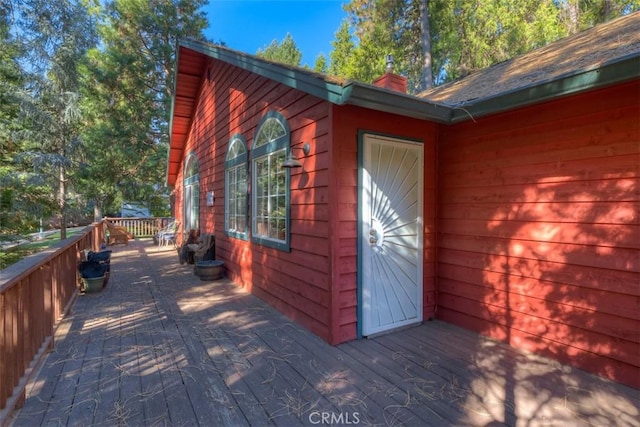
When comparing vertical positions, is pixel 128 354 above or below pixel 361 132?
below

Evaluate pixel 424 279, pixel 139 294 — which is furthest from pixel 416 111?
pixel 139 294

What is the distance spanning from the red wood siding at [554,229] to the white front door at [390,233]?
1.41 ft

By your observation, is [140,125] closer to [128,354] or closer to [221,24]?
[221,24]

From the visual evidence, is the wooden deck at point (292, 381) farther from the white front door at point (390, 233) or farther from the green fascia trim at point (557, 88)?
the green fascia trim at point (557, 88)

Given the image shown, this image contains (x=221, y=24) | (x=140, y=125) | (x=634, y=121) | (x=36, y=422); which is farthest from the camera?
(x=221, y=24)

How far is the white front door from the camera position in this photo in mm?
3252

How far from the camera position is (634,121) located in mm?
2352

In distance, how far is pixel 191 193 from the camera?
360 inches

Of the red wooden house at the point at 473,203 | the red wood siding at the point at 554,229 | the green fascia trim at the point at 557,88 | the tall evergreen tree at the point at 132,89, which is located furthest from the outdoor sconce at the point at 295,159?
the tall evergreen tree at the point at 132,89

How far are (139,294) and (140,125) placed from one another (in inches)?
446

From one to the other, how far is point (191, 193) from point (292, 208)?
20.7ft

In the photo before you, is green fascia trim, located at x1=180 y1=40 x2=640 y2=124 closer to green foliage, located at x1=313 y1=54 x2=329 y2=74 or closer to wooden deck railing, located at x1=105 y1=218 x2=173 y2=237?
wooden deck railing, located at x1=105 y1=218 x2=173 y2=237

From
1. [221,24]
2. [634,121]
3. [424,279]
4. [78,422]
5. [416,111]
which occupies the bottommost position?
[78,422]

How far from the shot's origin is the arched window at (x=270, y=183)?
401 cm
